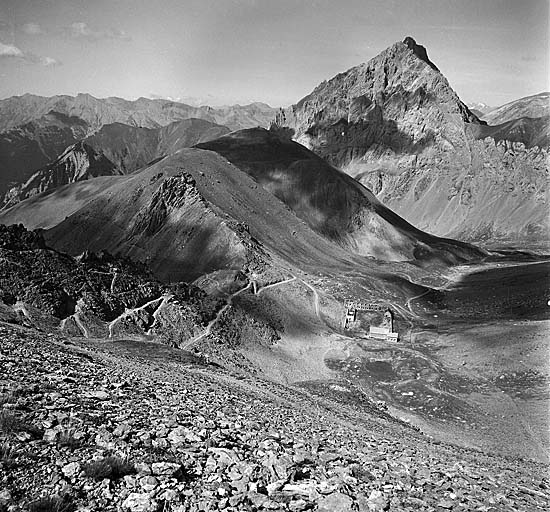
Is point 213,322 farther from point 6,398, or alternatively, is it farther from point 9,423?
point 9,423

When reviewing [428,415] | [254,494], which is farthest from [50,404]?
[428,415]

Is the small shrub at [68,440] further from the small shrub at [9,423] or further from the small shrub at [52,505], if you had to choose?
the small shrub at [52,505]

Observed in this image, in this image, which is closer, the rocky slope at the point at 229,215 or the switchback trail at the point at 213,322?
the switchback trail at the point at 213,322

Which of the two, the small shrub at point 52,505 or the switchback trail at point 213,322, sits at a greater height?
the small shrub at point 52,505

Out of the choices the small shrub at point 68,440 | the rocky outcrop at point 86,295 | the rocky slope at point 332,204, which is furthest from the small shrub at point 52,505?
the rocky slope at point 332,204

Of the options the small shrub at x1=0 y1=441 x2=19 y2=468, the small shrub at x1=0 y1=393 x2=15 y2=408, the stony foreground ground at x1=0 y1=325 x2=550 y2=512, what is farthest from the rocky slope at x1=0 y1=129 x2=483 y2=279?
the small shrub at x1=0 y1=441 x2=19 y2=468
